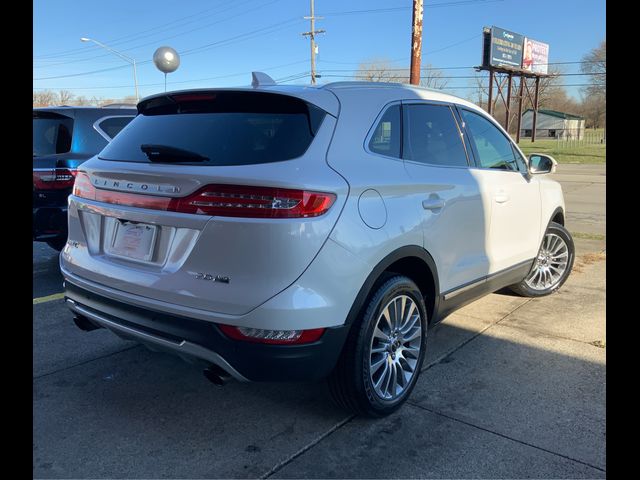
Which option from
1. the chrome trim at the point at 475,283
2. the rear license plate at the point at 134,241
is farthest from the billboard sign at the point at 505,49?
the rear license plate at the point at 134,241

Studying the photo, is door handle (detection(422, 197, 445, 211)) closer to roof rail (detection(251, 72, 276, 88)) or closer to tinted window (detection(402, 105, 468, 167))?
tinted window (detection(402, 105, 468, 167))

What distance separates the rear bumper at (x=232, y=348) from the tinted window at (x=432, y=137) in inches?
52.0

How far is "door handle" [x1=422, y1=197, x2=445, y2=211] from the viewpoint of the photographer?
318 centimetres

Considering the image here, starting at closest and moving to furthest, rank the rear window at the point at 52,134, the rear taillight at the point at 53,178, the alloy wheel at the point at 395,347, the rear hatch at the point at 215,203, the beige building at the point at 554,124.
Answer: the rear hatch at the point at 215,203, the alloy wheel at the point at 395,347, the rear taillight at the point at 53,178, the rear window at the point at 52,134, the beige building at the point at 554,124

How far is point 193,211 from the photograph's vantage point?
98.0 inches

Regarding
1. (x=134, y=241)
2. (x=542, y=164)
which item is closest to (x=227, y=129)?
(x=134, y=241)

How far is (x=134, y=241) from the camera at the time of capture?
8.91 ft

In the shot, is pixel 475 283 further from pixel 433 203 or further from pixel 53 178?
pixel 53 178

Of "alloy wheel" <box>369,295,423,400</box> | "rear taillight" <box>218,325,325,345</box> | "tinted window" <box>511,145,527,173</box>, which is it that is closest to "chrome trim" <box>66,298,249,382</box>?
"rear taillight" <box>218,325,325,345</box>

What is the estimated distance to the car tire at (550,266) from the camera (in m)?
5.20

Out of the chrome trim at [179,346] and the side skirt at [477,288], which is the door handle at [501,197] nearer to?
the side skirt at [477,288]

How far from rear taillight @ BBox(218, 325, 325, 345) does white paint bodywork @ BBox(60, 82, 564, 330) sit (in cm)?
3
